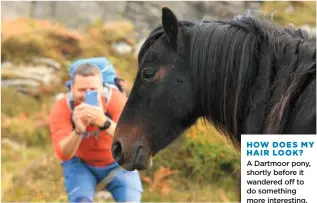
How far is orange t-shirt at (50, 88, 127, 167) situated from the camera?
18.7ft

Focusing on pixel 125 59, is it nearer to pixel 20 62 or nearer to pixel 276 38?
pixel 20 62

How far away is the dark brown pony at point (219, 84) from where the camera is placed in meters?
3.53

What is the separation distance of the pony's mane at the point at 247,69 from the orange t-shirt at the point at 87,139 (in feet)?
5.73

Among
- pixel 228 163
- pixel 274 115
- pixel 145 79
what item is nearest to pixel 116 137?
pixel 145 79

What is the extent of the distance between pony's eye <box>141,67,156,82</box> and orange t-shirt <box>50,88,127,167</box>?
1617 millimetres

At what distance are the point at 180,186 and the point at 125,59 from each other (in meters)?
4.02

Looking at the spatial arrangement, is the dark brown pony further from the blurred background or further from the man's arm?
the blurred background

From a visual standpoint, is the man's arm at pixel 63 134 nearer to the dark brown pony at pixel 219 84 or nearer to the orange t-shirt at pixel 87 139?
the orange t-shirt at pixel 87 139

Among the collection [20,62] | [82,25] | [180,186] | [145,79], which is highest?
[82,25]

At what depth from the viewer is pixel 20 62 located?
501 inches

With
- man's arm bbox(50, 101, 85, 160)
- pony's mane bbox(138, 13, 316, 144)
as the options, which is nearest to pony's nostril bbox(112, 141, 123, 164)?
pony's mane bbox(138, 13, 316, 144)

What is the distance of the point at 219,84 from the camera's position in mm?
3857

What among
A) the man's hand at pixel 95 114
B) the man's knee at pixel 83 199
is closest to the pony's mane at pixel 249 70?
the man's hand at pixel 95 114

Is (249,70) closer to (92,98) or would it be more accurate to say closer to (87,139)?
(92,98)
